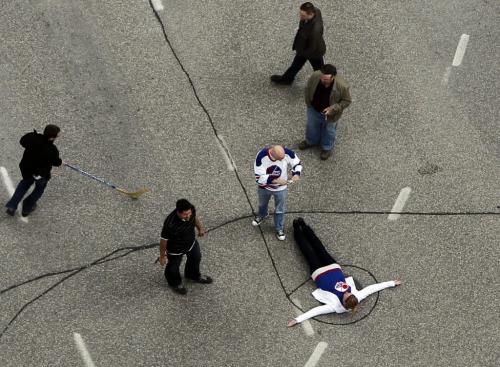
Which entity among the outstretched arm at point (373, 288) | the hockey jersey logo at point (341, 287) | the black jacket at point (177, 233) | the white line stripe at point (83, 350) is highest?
the black jacket at point (177, 233)

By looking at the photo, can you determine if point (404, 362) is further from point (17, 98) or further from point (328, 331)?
point (17, 98)

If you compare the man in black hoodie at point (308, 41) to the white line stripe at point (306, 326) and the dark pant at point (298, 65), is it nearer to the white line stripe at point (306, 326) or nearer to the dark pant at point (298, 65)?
the dark pant at point (298, 65)

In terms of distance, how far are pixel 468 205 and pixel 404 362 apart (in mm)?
2577

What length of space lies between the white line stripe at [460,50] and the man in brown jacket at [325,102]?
2881mm

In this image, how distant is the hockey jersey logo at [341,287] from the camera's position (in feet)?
30.4

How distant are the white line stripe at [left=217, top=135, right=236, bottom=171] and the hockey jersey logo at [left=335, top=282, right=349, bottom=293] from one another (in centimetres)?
237

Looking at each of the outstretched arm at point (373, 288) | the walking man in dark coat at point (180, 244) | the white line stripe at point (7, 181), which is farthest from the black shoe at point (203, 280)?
the white line stripe at point (7, 181)

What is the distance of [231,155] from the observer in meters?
10.8

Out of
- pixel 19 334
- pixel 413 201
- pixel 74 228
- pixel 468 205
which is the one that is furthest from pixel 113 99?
pixel 468 205

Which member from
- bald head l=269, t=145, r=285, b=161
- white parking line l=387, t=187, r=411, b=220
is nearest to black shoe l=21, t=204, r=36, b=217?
bald head l=269, t=145, r=285, b=161

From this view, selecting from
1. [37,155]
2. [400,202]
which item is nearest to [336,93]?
[400,202]

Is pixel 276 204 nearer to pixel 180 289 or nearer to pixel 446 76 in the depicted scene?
pixel 180 289

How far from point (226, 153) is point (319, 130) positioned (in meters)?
1.36

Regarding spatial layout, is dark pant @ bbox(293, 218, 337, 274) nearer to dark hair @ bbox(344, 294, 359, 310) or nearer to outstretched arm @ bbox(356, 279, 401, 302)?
outstretched arm @ bbox(356, 279, 401, 302)
